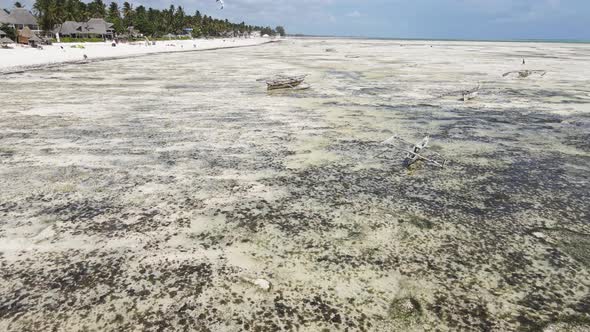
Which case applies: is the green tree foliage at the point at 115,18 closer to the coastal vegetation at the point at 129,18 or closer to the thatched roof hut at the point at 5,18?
the coastal vegetation at the point at 129,18

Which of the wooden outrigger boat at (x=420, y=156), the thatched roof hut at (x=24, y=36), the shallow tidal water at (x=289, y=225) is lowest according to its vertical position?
the shallow tidal water at (x=289, y=225)

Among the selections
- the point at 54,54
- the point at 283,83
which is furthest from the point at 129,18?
the point at 283,83

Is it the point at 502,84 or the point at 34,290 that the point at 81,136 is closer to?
the point at 34,290

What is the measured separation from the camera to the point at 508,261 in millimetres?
4406

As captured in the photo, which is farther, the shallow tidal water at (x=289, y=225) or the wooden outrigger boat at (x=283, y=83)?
the wooden outrigger boat at (x=283, y=83)

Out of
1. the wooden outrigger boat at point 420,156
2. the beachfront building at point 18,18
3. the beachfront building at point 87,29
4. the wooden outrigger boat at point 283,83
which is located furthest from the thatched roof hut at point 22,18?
the wooden outrigger boat at point 420,156

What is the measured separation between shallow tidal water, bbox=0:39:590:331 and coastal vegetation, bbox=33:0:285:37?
87.9 meters

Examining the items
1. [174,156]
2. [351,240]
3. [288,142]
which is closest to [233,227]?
[351,240]

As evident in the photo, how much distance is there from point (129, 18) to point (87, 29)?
23.2 metres

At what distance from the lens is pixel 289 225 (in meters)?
5.21

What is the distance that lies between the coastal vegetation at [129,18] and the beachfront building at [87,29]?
53.8 inches

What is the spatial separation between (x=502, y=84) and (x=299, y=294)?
20321 mm

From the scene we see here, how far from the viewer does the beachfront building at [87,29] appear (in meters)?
82.3

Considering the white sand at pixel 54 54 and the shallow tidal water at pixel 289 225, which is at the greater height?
the white sand at pixel 54 54
